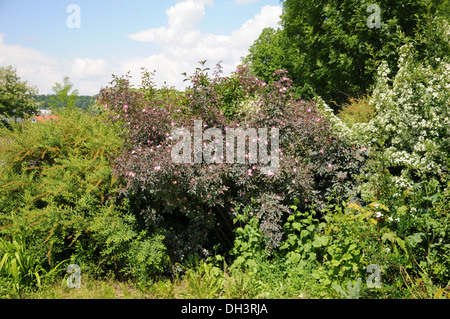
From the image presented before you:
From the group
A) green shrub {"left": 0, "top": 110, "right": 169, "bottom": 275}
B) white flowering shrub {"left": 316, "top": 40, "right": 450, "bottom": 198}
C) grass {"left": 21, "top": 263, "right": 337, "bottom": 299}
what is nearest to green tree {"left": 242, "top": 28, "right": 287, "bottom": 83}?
white flowering shrub {"left": 316, "top": 40, "right": 450, "bottom": 198}

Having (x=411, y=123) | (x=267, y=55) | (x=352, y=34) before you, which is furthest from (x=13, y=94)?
(x=411, y=123)

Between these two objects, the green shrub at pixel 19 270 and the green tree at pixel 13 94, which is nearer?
the green shrub at pixel 19 270

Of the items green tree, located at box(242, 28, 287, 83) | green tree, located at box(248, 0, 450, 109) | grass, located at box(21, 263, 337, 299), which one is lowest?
grass, located at box(21, 263, 337, 299)

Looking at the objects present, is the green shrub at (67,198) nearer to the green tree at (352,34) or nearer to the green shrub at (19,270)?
the green shrub at (19,270)

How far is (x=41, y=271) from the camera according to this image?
150 inches

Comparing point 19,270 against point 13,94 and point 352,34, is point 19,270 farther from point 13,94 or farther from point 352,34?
point 13,94

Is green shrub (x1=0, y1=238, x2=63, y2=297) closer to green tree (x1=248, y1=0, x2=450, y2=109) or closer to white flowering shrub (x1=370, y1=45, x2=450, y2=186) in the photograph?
white flowering shrub (x1=370, y1=45, x2=450, y2=186)

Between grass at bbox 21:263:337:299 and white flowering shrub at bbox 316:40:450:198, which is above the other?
white flowering shrub at bbox 316:40:450:198

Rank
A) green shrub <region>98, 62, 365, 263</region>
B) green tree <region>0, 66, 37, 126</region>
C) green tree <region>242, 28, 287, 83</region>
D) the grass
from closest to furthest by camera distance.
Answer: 1. the grass
2. green shrub <region>98, 62, 365, 263</region>
3. green tree <region>242, 28, 287, 83</region>
4. green tree <region>0, 66, 37, 126</region>

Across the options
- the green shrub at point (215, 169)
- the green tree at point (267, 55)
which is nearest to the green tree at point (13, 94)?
the green tree at point (267, 55)

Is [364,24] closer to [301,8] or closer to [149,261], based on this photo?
[301,8]

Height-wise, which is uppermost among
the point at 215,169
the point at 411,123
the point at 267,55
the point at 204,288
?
the point at 267,55

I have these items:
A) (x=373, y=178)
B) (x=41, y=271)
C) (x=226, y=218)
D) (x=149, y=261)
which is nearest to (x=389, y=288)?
(x=373, y=178)

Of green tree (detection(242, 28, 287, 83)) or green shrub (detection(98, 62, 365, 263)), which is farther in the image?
green tree (detection(242, 28, 287, 83))
